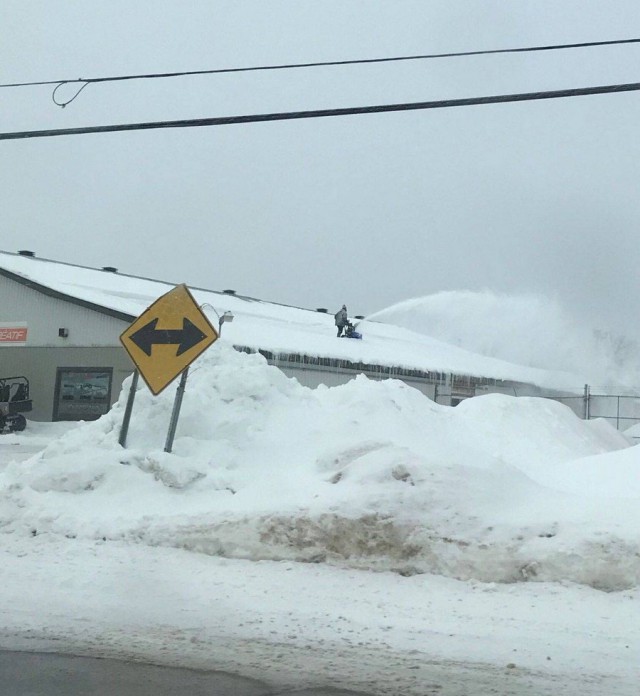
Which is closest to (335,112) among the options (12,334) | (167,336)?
(167,336)

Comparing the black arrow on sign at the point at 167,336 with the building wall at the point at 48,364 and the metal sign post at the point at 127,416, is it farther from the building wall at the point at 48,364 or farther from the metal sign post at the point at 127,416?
the building wall at the point at 48,364

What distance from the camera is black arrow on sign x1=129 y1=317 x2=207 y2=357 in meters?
9.91

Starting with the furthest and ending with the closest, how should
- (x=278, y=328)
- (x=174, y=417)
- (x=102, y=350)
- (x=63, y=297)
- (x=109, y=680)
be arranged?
(x=278, y=328), (x=63, y=297), (x=102, y=350), (x=174, y=417), (x=109, y=680)

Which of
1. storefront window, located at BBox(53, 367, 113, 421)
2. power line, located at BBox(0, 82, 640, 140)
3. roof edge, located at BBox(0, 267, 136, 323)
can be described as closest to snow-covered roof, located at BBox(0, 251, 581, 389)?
roof edge, located at BBox(0, 267, 136, 323)

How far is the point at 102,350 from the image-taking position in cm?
2738

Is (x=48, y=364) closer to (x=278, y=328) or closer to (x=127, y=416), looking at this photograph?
(x=278, y=328)

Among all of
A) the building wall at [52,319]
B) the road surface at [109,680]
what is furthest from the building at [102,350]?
the road surface at [109,680]

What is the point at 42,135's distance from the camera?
11.3 meters

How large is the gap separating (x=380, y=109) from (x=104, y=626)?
643 centimetres

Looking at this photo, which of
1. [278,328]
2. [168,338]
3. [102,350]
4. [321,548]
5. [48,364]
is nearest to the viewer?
[321,548]

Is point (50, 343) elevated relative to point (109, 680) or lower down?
elevated

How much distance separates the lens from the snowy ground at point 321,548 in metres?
5.64

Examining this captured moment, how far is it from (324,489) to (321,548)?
0.85m

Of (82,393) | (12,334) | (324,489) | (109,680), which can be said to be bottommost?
(109,680)
